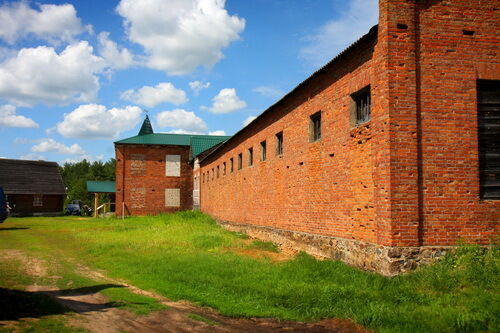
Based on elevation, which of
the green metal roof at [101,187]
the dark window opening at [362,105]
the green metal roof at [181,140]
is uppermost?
the green metal roof at [181,140]

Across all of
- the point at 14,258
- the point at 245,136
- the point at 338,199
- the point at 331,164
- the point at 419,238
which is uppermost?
the point at 245,136

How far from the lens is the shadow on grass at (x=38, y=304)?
20.1 ft

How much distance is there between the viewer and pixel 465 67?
352 inches

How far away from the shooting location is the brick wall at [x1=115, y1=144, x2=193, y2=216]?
34125mm

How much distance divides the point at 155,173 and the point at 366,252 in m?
28.1

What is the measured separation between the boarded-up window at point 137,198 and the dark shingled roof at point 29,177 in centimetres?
1410

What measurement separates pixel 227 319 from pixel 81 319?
2.16 m

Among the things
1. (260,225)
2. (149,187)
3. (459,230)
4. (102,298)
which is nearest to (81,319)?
(102,298)

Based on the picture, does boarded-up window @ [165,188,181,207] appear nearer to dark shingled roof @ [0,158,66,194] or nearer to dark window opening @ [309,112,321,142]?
dark shingled roof @ [0,158,66,194]

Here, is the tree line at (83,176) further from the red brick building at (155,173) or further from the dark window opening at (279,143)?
the dark window opening at (279,143)

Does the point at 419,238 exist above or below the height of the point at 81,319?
above

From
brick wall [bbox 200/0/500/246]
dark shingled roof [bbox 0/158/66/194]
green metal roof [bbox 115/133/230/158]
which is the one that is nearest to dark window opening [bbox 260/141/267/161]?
brick wall [bbox 200/0/500/246]

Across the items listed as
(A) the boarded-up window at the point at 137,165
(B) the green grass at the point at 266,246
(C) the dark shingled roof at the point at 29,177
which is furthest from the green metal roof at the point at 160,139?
(B) the green grass at the point at 266,246

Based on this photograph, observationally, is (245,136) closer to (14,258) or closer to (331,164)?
(331,164)
